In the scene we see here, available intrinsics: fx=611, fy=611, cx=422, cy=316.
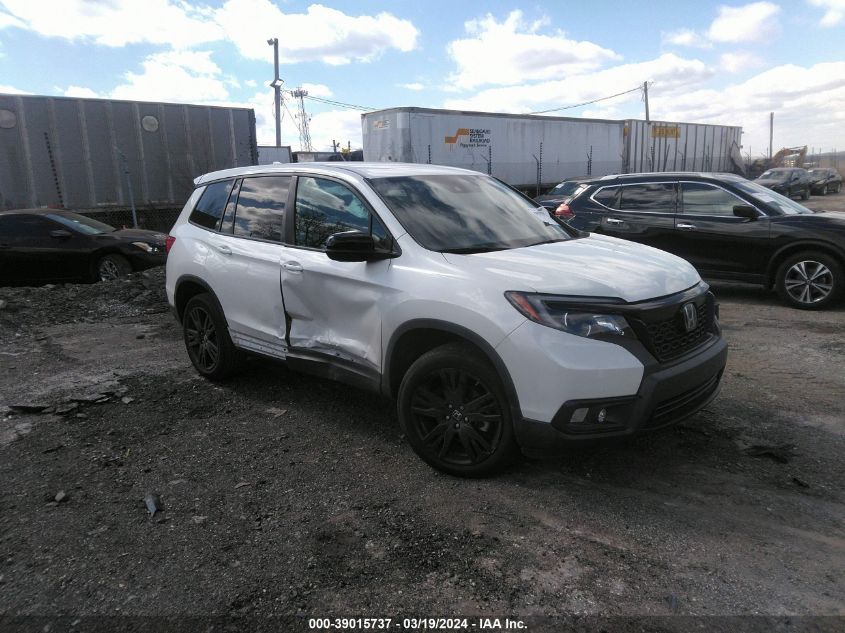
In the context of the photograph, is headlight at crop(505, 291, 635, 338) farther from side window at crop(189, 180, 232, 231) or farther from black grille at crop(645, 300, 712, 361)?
side window at crop(189, 180, 232, 231)

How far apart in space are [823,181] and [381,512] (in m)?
37.2

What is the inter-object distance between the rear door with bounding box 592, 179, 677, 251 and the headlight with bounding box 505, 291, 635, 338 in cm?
551

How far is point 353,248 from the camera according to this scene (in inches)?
133

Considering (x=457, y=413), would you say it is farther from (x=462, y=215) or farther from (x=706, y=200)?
(x=706, y=200)

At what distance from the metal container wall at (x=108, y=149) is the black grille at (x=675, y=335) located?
12885mm

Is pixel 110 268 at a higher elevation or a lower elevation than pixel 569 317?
lower

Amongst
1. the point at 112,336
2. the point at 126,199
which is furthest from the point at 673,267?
the point at 126,199

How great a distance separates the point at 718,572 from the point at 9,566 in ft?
9.91

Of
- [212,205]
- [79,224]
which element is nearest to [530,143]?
[79,224]

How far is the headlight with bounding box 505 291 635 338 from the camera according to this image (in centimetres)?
285

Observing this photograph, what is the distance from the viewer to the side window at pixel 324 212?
3762 mm

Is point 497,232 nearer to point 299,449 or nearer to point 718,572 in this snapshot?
point 299,449

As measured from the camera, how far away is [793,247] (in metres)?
7.07

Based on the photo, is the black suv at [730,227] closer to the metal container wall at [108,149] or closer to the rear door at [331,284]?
the rear door at [331,284]
